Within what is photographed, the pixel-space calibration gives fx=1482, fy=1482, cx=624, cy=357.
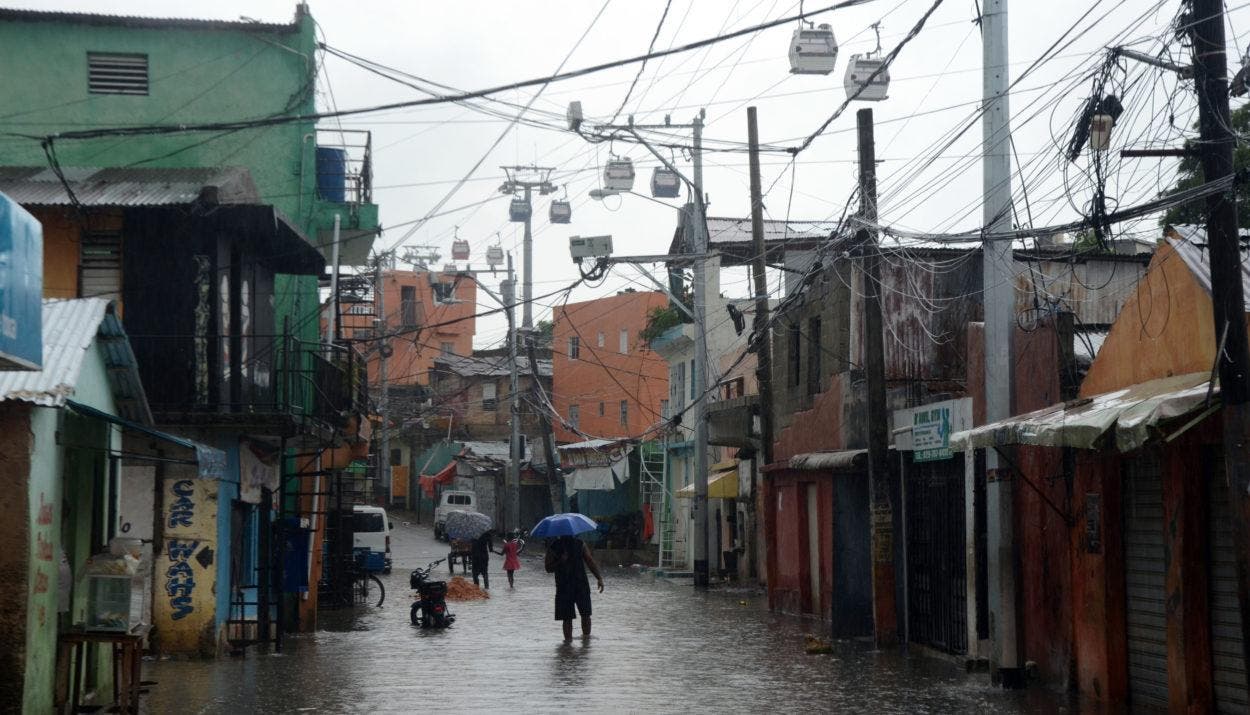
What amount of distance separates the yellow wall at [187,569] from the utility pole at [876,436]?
978 centimetres

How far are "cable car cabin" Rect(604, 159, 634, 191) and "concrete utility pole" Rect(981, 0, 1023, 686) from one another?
18.4 meters

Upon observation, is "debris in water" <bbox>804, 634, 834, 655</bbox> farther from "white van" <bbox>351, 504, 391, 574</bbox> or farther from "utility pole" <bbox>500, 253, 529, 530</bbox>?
"utility pole" <bbox>500, 253, 529, 530</bbox>

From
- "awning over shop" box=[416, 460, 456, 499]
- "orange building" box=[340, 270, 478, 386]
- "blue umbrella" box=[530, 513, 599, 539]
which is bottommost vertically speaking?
"blue umbrella" box=[530, 513, 599, 539]

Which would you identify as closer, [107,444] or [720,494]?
[107,444]

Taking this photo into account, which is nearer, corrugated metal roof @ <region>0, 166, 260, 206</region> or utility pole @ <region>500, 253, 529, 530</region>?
corrugated metal roof @ <region>0, 166, 260, 206</region>

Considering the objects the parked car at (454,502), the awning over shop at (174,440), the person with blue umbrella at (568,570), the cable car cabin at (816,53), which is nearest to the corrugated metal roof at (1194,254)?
the cable car cabin at (816,53)

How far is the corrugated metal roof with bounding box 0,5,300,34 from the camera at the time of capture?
28.0 m

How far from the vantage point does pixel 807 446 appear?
2933 centimetres

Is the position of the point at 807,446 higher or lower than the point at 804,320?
lower

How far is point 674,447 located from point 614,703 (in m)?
41.5

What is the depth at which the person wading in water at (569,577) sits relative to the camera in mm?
22703

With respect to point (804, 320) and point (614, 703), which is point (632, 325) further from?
point (614, 703)

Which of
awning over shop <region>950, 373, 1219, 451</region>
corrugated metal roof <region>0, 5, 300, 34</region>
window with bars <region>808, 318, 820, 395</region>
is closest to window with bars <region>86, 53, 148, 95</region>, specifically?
corrugated metal roof <region>0, 5, 300, 34</region>

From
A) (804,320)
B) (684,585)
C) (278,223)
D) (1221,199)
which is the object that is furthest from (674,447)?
(1221,199)
